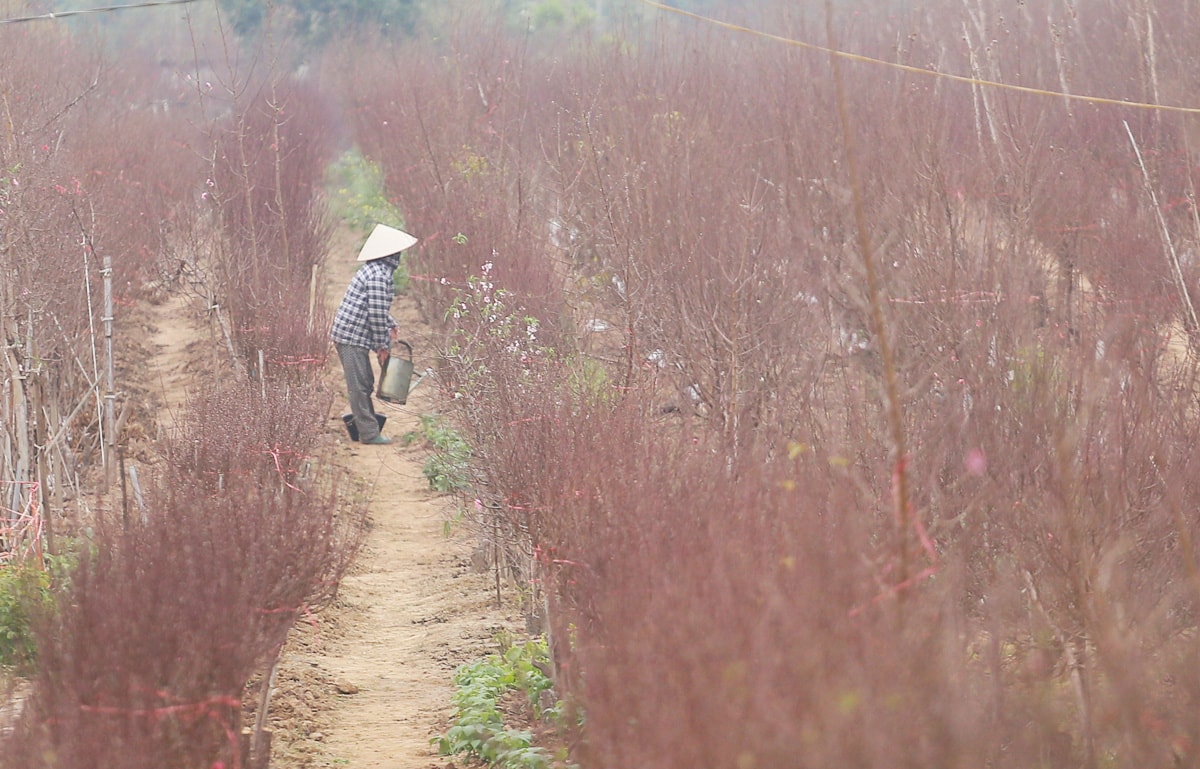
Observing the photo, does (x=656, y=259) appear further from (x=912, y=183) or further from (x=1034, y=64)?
(x=1034, y=64)

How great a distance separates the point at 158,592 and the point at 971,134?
9730mm

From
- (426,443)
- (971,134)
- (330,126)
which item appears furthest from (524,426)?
(330,126)

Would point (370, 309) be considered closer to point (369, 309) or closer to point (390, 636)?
point (369, 309)

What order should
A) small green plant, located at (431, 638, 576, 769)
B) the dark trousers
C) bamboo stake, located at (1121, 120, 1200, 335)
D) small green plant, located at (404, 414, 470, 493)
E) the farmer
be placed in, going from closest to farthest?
small green plant, located at (431, 638, 576, 769) < bamboo stake, located at (1121, 120, 1200, 335) < small green plant, located at (404, 414, 470, 493) < the farmer < the dark trousers

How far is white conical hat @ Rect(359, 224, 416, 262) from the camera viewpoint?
9.59 meters

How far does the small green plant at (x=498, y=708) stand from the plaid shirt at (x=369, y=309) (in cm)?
376

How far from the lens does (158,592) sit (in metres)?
3.74

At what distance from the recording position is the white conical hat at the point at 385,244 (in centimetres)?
959

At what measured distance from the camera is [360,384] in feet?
33.0

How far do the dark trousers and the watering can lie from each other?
0.23 meters

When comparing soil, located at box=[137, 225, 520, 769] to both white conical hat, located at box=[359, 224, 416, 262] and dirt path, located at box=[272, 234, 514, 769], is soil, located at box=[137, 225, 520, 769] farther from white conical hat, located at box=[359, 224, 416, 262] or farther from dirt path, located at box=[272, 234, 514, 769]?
white conical hat, located at box=[359, 224, 416, 262]

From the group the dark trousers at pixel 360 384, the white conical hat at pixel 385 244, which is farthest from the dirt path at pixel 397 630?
the white conical hat at pixel 385 244

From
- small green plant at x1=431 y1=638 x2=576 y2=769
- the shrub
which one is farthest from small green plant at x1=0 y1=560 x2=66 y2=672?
small green plant at x1=431 y1=638 x2=576 y2=769

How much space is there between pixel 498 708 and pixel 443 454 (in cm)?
327
